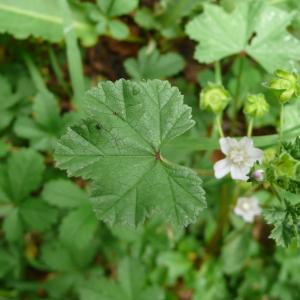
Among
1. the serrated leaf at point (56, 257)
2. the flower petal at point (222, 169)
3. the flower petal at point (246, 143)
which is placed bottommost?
the serrated leaf at point (56, 257)

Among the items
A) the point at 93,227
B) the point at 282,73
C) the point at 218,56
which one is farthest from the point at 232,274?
the point at 282,73

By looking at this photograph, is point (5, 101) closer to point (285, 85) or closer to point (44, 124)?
point (44, 124)

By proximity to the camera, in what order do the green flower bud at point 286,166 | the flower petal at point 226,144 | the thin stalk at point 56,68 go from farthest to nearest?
the thin stalk at point 56,68 < the flower petal at point 226,144 < the green flower bud at point 286,166

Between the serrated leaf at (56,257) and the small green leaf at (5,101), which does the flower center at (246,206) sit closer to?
the serrated leaf at (56,257)

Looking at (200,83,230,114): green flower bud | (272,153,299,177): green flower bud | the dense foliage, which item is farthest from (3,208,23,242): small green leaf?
(272,153,299,177): green flower bud

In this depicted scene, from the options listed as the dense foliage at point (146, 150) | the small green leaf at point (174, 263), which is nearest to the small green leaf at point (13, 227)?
the dense foliage at point (146, 150)

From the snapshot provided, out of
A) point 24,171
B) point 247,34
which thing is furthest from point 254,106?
point 24,171

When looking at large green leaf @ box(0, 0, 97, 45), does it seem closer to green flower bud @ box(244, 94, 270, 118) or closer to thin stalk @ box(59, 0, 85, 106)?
thin stalk @ box(59, 0, 85, 106)
